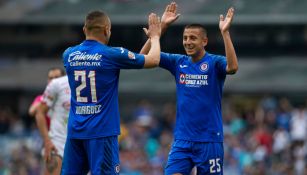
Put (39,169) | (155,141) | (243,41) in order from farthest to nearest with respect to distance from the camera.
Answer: (243,41) < (155,141) < (39,169)

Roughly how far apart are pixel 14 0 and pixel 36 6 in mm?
1040

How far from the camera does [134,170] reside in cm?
2089

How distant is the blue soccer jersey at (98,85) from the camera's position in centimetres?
1125

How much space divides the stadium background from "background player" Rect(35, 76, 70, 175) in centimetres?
1002

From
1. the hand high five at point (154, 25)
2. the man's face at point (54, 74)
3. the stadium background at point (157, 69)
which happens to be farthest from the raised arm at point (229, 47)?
the stadium background at point (157, 69)

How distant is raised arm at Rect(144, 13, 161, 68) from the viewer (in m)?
11.3

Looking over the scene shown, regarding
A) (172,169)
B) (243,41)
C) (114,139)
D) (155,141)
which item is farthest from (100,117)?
(243,41)

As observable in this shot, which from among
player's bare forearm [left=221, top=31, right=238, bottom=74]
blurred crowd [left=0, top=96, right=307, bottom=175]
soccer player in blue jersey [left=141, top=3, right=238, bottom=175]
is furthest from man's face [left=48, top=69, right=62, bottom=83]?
blurred crowd [left=0, top=96, right=307, bottom=175]

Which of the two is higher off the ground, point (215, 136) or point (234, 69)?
point (234, 69)

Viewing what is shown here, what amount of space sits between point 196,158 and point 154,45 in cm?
164

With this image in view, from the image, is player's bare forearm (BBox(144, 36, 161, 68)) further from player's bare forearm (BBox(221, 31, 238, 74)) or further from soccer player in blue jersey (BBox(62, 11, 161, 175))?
player's bare forearm (BBox(221, 31, 238, 74))

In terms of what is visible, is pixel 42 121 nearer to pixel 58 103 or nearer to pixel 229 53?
pixel 58 103

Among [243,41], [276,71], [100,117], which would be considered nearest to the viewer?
[100,117]

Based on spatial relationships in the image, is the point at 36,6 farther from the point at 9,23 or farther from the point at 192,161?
the point at 192,161
